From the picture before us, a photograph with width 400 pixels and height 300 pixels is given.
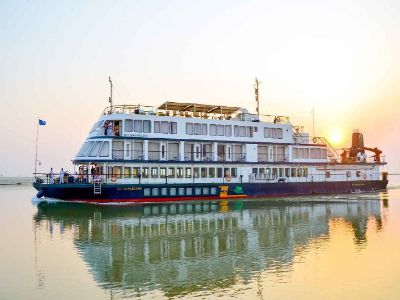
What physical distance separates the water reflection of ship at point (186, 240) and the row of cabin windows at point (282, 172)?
13.6 m

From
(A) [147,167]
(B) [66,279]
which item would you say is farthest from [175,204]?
(B) [66,279]

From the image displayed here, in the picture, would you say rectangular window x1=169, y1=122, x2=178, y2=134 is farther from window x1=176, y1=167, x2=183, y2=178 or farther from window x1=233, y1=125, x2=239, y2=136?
window x1=233, y1=125, x2=239, y2=136

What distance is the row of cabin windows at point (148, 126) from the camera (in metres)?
41.3

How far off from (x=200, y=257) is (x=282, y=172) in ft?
114

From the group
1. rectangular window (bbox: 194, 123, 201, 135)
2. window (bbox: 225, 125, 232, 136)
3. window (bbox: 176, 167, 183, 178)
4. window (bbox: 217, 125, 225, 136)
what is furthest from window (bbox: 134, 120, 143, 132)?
window (bbox: 225, 125, 232, 136)

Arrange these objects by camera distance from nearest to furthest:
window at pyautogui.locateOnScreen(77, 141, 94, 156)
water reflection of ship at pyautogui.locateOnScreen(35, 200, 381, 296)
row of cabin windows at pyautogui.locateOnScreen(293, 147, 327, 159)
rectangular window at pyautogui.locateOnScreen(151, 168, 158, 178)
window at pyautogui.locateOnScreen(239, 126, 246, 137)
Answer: water reflection of ship at pyautogui.locateOnScreen(35, 200, 381, 296), window at pyautogui.locateOnScreen(77, 141, 94, 156), rectangular window at pyautogui.locateOnScreen(151, 168, 158, 178), window at pyautogui.locateOnScreen(239, 126, 246, 137), row of cabin windows at pyautogui.locateOnScreen(293, 147, 327, 159)

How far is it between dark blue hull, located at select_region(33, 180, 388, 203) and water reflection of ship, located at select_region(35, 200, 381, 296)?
2541 millimetres

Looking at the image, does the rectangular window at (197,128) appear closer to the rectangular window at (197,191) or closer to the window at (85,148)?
the rectangular window at (197,191)

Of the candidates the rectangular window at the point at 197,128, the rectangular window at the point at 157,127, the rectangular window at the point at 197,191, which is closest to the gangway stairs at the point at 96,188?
the rectangular window at the point at 157,127

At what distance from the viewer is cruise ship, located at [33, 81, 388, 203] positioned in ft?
129

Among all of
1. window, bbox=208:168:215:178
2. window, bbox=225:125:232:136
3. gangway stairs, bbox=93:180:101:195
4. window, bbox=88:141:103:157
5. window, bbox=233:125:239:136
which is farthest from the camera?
window, bbox=233:125:239:136

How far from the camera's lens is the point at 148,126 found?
42.3 meters

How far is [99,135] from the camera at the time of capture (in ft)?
133

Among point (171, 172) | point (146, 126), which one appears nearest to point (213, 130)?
point (171, 172)
